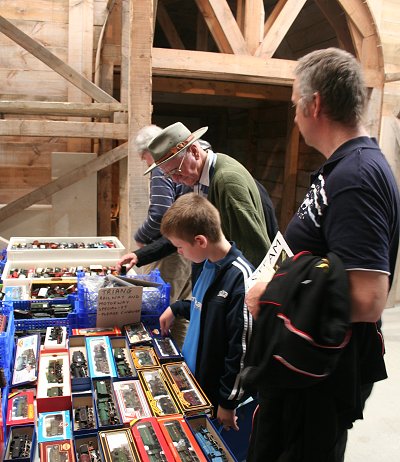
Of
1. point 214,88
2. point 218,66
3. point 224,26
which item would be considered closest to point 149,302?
point 218,66

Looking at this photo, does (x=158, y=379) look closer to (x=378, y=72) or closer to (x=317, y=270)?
(x=317, y=270)

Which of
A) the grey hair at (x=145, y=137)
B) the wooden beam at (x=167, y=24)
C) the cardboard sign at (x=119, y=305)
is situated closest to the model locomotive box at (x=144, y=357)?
the cardboard sign at (x=119, y=305)

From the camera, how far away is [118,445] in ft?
4.60

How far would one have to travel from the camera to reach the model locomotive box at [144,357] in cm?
188

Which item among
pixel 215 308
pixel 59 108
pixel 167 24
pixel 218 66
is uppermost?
pixel 167 24

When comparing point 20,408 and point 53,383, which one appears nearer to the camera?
point 20,408

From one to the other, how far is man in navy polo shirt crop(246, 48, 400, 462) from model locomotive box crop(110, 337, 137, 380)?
631 mm

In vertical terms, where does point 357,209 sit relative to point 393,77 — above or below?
below

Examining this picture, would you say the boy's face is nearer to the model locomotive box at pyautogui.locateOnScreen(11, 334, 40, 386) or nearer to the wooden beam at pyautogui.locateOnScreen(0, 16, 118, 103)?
the model locomotive box at pyautogui.locateOnScreen(11, 334, 40, 386)

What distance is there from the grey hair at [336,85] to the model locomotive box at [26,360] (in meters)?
1.38

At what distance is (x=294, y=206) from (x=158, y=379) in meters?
5.30

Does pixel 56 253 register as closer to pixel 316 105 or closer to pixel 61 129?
pixel 61 129

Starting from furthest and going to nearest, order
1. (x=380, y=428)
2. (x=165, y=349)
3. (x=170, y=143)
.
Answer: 1. (x=380, y=428)
2. (x=170, y=143)
3. (x=165, y=349)

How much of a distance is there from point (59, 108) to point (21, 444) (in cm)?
317
